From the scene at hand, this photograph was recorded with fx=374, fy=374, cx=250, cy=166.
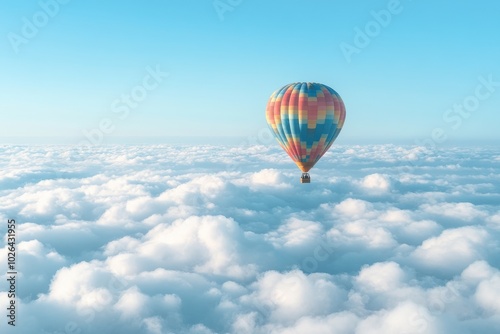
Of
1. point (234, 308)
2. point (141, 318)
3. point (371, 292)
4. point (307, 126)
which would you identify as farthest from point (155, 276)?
point (307, 126)

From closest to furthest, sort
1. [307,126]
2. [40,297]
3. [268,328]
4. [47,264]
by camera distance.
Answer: [307,126] → [268,328] → [40,297] → [47,264]

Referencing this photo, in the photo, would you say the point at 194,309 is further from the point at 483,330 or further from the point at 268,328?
the point at 483,330

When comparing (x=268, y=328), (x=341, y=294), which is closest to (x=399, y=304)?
(x=341, y=294)

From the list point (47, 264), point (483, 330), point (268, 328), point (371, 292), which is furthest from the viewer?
point (47, 264)

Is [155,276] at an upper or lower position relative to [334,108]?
lower

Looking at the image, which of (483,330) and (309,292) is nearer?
(483,330)

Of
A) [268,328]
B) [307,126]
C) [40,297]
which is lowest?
[268,328]
